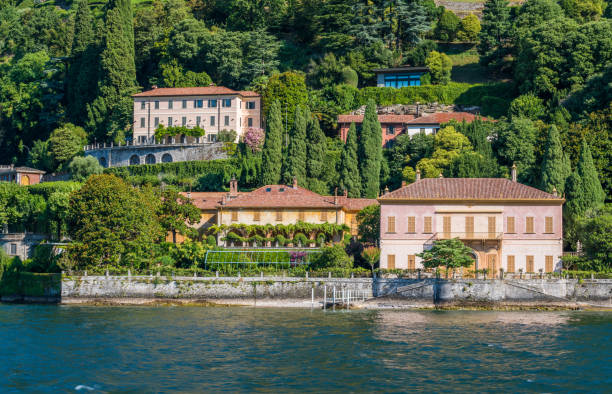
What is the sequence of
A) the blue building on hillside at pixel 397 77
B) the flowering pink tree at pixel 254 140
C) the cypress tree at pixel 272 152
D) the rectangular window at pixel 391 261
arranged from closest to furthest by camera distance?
the rectangular window at pixel 391 261 → the cypress tree at pixel 272 152 → the flowering pink tree at pixel 254 140 → the blue building on hillside at pixel 397 77

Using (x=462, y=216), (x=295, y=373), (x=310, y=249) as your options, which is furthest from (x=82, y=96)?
(x=295, y=373)

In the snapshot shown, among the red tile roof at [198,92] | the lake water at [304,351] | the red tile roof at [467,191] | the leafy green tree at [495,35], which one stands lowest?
the lake water at [304,351]

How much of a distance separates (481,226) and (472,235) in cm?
98

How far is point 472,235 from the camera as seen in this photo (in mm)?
56750

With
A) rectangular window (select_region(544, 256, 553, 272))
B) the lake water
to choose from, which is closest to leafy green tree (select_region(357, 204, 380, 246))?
the lake water

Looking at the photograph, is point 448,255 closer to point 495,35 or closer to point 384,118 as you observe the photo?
point 384,118

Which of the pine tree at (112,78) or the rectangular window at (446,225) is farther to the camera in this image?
the pine tree at (112,78)

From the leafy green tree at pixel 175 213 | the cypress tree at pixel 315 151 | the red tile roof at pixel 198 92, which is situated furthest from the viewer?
the red tile roof at pixel 198 92

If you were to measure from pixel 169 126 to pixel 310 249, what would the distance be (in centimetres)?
3424

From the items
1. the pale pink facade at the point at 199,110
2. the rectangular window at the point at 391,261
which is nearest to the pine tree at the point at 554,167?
the rectangular window at the point at 391,261

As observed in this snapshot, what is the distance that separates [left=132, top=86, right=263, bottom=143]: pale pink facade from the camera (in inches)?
3457

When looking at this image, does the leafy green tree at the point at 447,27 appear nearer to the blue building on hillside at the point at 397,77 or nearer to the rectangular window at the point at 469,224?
the blue building on hillside at the point at 397,77

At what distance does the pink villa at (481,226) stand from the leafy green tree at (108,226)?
16.8m

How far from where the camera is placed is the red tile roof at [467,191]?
57094mm
